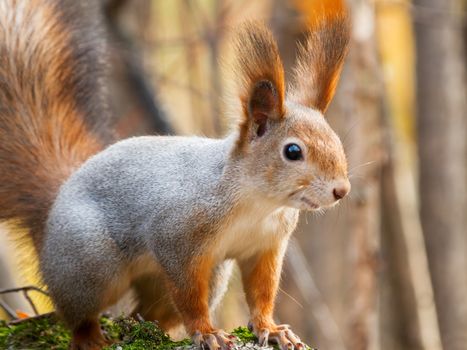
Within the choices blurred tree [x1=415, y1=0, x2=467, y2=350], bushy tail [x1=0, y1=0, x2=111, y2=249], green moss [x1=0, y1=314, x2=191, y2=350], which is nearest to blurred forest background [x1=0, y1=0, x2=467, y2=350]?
blurred tree [x1=415, y1=0, x2=467, y2=350]

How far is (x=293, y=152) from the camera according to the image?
331cm

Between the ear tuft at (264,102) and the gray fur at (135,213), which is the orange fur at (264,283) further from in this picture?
the ear tuft at (264,102)

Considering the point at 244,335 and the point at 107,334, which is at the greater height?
the point at 244,335

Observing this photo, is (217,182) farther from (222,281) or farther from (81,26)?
(81,26)

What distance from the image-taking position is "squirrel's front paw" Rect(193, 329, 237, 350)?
3.31 m

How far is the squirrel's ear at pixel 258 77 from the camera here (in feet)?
10.8

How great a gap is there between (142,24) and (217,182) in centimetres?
463

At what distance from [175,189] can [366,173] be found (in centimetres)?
274

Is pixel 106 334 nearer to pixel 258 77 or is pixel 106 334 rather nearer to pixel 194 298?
pixel 194 298

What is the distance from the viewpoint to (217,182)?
350 cm

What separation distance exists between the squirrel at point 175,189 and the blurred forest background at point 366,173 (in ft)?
5.82

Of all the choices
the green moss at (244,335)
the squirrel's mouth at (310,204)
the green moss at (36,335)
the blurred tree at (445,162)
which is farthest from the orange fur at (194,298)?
the blurred tree at (445,162)

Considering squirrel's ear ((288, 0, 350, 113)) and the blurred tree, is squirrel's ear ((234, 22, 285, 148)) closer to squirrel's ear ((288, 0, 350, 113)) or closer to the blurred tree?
squirrel's ear ((288, 0, 350, 113))

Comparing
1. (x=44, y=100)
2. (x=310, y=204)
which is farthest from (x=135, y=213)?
(x=44, y=100)
